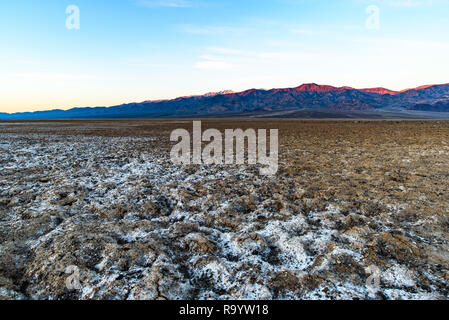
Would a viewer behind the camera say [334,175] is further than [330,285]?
Yes

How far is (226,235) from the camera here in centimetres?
459

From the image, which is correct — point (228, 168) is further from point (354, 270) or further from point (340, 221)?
point (354, 270)

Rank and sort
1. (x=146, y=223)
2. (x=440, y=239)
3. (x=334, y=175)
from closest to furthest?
(x=440, y=239) < (x=146, y=223) < (x=334, y=175)

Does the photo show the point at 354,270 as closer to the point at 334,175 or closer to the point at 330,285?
the point at 330,285

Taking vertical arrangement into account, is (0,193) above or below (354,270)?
above

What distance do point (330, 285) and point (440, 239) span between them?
269cm

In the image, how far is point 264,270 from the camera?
352 cm

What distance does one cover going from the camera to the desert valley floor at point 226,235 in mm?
3197

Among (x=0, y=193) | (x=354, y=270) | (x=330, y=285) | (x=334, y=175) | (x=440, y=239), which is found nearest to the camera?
(x=330, y=285)

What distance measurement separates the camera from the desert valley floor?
10.5ft
